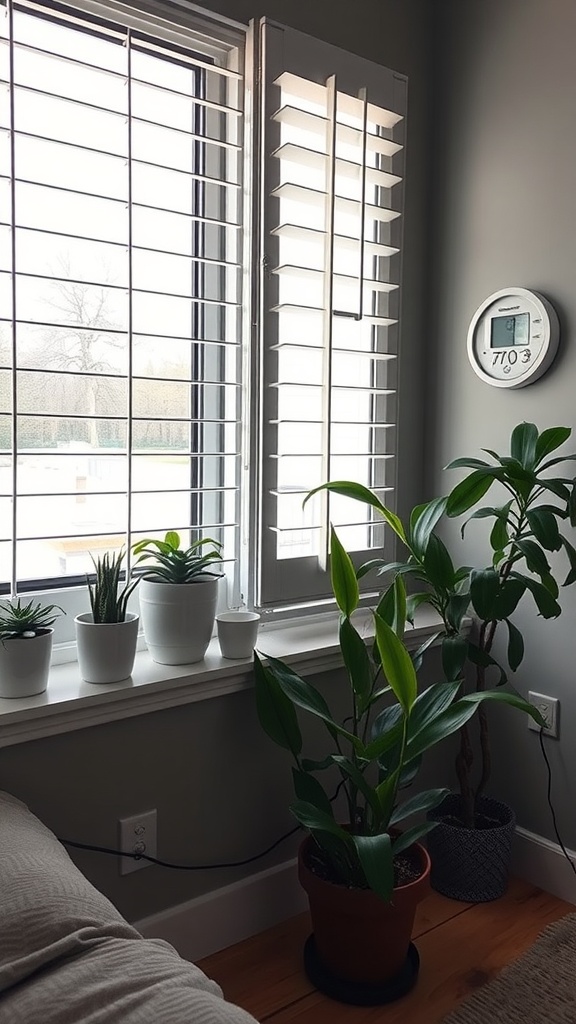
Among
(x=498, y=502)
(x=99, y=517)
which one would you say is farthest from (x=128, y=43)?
(x=498, y=502)

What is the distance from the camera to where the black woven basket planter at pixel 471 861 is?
6.17 ft

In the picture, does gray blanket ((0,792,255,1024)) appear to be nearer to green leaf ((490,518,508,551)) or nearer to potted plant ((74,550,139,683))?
potted plant ((74,550,139,683))

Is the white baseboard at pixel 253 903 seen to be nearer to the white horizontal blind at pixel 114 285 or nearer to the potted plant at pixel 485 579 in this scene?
the potted plant at pixel 485 579

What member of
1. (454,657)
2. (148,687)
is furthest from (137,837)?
(454,657)

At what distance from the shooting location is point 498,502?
2012 mm

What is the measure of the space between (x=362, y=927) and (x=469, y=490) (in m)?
0.88

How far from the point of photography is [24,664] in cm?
141

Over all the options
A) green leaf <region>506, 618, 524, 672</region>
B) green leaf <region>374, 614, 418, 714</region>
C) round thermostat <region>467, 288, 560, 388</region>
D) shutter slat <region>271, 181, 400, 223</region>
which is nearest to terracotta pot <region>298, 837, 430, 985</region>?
green leaf <region>374, 614, 418, 714</region>

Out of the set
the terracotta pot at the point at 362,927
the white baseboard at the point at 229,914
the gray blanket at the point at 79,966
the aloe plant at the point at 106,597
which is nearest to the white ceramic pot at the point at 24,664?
the aloe plant at the point at 106,597

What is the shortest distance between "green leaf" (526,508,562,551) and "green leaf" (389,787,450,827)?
0.53m

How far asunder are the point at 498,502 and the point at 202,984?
1386 mm

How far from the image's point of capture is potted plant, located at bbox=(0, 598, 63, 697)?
1401 mm

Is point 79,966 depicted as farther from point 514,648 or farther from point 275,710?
point 514,648

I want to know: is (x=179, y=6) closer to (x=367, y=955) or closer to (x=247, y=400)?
(x=247, y=400)
